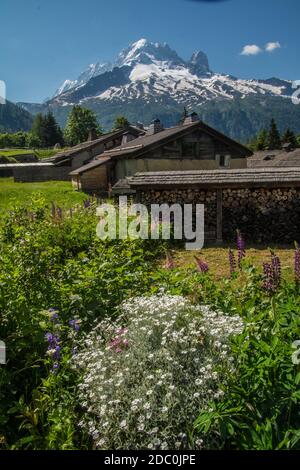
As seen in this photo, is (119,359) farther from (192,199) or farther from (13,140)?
(13,140)

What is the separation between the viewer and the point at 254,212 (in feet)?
38.4

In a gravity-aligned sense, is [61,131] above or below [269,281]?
above

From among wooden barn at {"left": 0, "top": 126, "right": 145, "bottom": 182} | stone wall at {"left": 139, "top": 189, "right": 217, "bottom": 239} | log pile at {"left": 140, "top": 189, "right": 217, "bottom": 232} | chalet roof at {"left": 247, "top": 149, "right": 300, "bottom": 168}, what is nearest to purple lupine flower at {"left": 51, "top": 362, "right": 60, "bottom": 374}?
stone wall at {"left": 139, "top": 189, "right": 217, "bottom": 239}

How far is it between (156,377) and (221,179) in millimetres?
8999

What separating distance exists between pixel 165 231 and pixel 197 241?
108 cm

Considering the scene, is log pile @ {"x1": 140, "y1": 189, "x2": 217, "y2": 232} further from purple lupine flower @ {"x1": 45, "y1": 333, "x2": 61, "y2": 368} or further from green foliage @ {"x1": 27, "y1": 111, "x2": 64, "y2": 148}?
green foliage @ {"x1": 27, "y1": 111, "x2": 64, "y2": 148}

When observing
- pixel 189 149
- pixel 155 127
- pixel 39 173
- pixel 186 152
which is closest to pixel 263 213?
pixel 186 152

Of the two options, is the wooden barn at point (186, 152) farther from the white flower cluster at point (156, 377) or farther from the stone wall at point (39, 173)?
the white flower cluster at point (156, 377)

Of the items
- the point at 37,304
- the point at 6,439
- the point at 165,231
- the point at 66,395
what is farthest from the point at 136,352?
the point at 165,231

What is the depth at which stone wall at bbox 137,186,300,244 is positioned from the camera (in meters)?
11.6

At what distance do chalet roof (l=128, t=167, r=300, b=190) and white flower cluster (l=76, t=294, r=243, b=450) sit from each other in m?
7.86

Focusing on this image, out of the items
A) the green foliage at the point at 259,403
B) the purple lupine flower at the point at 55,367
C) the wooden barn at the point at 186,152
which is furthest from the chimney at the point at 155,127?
the green foliage at the point at 259,403

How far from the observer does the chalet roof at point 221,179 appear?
11453mm

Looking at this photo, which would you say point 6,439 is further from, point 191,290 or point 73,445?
point 191,290
